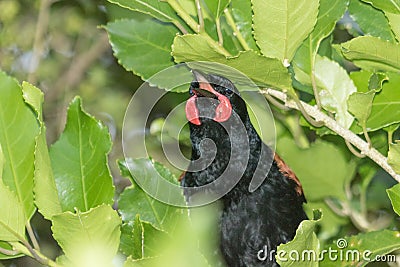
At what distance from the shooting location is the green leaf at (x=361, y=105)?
1.03 metres

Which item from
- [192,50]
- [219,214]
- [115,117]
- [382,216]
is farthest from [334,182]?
[115,117]

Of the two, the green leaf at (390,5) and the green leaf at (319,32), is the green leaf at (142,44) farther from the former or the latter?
the green leaf at (390,5)

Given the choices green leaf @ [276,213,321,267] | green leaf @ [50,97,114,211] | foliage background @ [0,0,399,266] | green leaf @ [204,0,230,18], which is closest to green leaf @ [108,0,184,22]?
green leaf @ [204,0,230,18]

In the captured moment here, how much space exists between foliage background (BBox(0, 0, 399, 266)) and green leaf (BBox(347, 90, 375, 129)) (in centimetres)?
13

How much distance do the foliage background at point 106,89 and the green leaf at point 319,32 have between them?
9 cm

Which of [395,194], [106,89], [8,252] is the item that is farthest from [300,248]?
[106,89]

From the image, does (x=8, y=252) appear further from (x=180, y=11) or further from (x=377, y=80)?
(x=377, y=80)

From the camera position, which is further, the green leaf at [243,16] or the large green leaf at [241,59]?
the green leaf at [243,16]

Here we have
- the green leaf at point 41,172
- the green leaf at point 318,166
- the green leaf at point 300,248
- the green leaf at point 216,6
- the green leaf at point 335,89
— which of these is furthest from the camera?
the green leaf at point 318,166

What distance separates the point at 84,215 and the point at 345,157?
0.70m

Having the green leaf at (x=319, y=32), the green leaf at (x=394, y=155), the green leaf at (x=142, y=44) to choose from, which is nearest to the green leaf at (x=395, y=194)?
the green leaf at (x=394, y=155)

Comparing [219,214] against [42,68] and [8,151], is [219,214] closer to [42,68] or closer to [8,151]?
[8,151]

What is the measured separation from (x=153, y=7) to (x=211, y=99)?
0.50 ft

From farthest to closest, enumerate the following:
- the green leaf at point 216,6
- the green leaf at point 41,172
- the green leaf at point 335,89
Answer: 1. the green leaf at point 335,89
2. the green leaf at point 216,6
3. the green leaf at point 41,172
